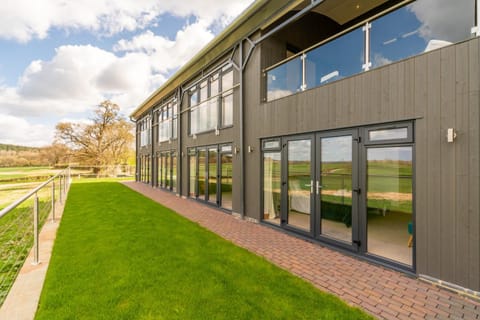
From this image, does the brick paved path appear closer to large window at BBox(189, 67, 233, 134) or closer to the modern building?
the modern building

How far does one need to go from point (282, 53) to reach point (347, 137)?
142 inches

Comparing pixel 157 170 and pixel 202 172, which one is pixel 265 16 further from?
pixel 157 170

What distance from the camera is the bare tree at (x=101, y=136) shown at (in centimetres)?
2527

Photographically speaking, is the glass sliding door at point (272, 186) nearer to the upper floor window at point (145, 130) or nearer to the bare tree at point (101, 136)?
the upper floor window at point (145, 130)

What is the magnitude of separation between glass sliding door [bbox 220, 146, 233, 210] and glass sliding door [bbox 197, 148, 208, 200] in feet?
3.77

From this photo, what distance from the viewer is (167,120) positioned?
13.3 m

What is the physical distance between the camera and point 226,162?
8.13m

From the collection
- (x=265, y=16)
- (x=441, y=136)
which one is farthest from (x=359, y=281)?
(x=265, y=16)

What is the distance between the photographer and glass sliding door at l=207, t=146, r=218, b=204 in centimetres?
873

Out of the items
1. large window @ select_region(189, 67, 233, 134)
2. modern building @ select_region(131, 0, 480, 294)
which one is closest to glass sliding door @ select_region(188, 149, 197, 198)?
large window @ select_region(189, 67, 233, 134)

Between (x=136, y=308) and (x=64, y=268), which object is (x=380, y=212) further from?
(x=64, y=268)

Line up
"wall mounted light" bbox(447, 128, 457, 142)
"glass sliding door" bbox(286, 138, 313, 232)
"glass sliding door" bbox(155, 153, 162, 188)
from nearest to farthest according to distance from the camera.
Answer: "wall mounted light" bbox(447, 128, 457, 142), "glass sliding door" bbox(286, 138, 313, 232), "glass sliding door" bbox(155, 153, 162, 188)

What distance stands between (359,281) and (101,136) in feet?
94.3

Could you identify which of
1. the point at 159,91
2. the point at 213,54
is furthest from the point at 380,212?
the point at 159,91
